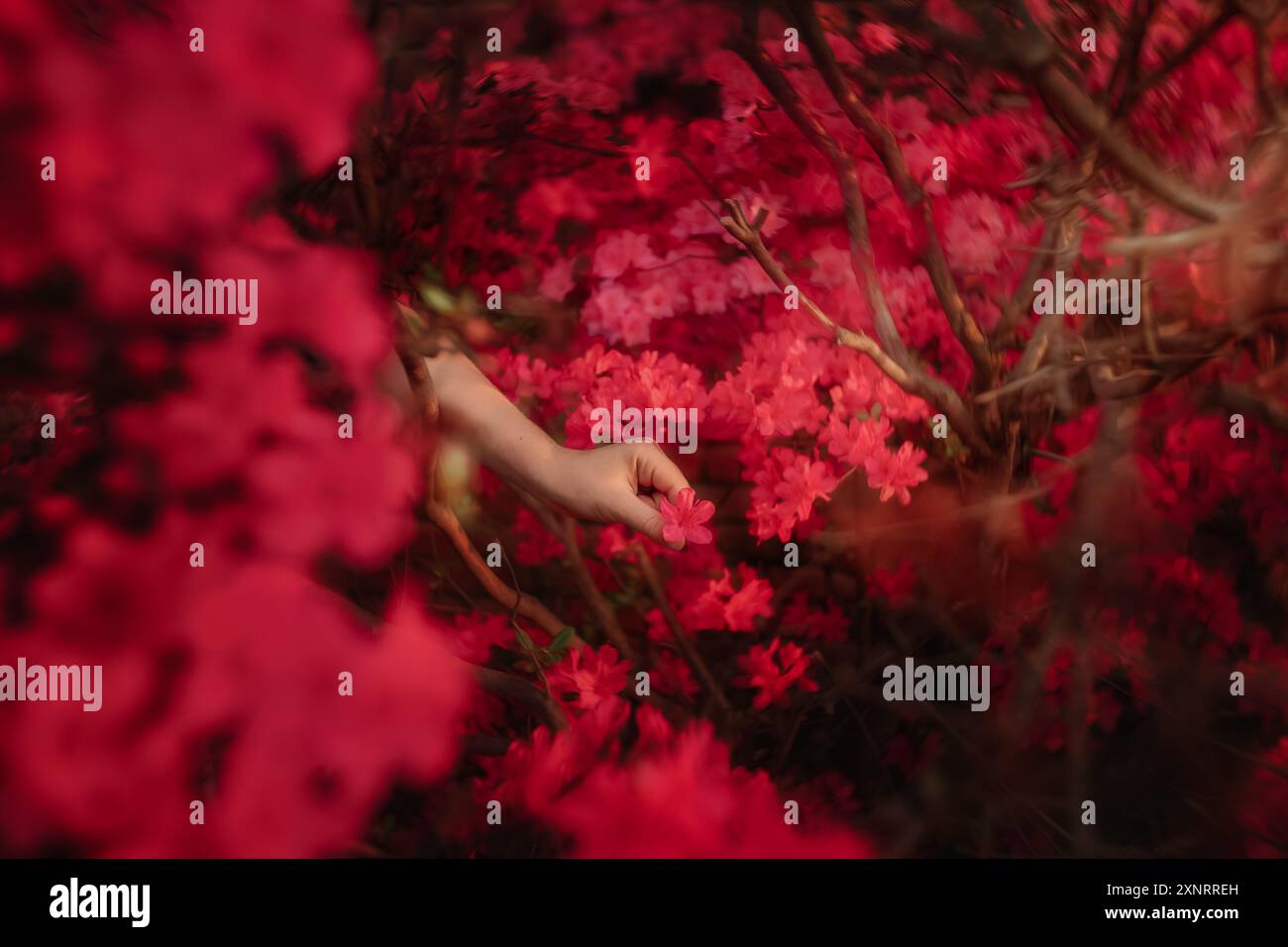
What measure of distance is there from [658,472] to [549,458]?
0.40 feet

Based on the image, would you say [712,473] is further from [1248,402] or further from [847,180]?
[1248,402]

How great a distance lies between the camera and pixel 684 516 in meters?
0.97

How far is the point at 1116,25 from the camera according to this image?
942 millimetres

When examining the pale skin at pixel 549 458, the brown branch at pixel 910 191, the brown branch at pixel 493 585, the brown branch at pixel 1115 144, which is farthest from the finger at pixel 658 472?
the brown branch at pixel 1115 144

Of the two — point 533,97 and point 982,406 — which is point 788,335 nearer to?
point 982,406

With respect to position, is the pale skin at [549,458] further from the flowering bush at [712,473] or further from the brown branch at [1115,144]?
the brown branch at [1115,144]

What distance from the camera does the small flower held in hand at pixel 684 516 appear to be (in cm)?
97

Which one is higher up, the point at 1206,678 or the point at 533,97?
the point at 533,97

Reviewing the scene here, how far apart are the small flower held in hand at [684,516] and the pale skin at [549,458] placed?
1cm

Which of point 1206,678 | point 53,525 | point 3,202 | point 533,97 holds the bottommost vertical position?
point 1206,678

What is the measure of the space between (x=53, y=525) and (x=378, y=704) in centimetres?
38

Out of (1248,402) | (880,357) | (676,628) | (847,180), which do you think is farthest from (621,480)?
(1248,402)
